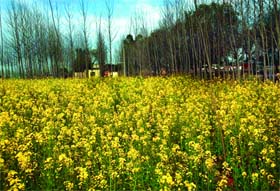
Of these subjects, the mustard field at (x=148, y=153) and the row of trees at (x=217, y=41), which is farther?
the row of trees at (x=217, y=41)

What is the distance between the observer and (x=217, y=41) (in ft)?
66.4

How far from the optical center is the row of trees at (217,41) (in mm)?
13797

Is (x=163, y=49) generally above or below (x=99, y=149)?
above

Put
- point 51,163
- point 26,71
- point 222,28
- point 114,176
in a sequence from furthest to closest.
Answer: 1. point 26,71
2. point 222,28
3. point 51,163
4. point 114,176

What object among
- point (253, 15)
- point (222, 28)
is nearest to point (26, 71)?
point (222, 28)

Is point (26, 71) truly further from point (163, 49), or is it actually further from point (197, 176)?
point (197, 176)

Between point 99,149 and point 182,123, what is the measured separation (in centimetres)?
227

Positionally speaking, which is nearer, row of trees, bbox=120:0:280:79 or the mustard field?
the mustard field

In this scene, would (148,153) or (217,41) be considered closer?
(148,153)

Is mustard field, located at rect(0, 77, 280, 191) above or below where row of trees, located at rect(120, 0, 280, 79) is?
below

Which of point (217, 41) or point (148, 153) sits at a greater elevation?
point (217, 41)

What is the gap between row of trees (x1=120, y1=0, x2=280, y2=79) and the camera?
45.3ft

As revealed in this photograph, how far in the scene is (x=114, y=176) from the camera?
4.16 metres

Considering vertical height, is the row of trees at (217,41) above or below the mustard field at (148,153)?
above
